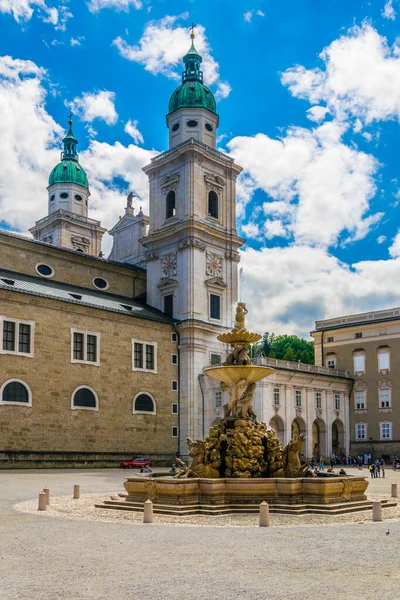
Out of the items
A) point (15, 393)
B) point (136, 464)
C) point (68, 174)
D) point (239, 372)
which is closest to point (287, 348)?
point (68, 174)

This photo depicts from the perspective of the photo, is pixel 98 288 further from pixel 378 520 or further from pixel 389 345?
pixel 378 520

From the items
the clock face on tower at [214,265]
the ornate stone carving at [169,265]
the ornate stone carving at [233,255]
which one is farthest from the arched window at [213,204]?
the ornate stone carving at [169,265]

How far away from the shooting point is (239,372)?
862 inches

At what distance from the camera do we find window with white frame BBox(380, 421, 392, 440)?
59.5 m

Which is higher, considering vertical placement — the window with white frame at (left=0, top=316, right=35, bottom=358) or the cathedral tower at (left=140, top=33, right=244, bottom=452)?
the cathedral tower at (left=140, top=33, right=244, bottom=452)

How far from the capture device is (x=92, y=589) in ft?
29.3

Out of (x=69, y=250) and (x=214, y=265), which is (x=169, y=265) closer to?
(x=214, y=265)

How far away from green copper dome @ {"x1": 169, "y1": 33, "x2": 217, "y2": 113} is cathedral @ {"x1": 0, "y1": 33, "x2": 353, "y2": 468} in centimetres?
13

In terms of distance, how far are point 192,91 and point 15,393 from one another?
33911mm

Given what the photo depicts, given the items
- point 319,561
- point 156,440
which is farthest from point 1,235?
point 319,561

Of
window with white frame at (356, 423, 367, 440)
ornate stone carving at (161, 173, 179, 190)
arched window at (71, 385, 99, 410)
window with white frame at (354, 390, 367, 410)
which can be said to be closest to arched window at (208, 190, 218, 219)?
ornate stone carving at (161, 173, 179, 190)

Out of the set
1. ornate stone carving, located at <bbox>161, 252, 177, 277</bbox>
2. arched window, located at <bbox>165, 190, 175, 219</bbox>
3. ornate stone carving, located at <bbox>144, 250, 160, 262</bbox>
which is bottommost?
ornate stone carving, located at <bbox>161, 252, 177, 277</bbox>

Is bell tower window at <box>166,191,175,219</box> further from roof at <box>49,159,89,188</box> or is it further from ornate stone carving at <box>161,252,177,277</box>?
roof at <box>49,159,89,188</box>

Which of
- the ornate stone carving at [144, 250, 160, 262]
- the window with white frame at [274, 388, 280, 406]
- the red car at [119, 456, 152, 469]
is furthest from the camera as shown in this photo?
the ornate stone carving at [144, 250, 160, 262]
